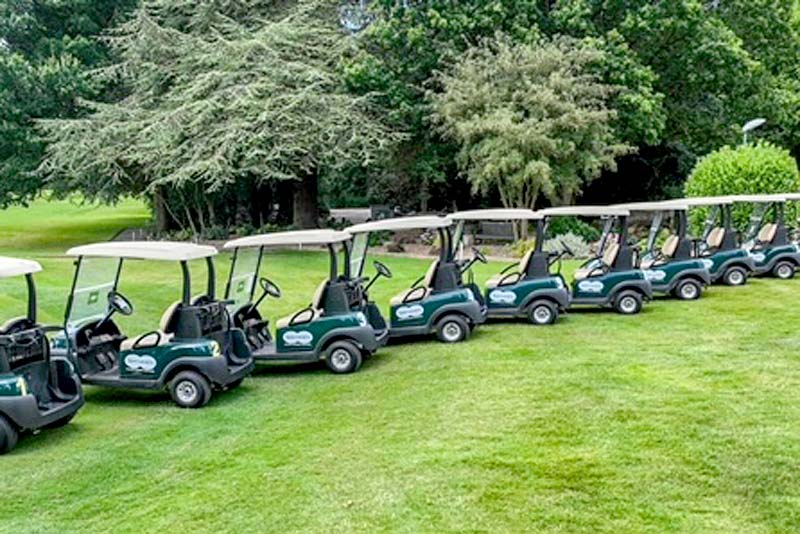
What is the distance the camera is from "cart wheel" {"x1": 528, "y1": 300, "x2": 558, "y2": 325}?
9.71 metres

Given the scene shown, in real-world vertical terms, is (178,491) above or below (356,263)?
below

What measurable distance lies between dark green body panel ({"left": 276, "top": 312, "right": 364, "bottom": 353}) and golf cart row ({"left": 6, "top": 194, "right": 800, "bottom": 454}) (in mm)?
12

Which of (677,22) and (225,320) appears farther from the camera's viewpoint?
(677,22)

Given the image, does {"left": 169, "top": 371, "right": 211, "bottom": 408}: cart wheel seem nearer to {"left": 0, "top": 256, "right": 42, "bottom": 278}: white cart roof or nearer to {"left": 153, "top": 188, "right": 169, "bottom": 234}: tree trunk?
{"left": 0, "top": 256, "right": 42, "bottom": 278}: white cart roof

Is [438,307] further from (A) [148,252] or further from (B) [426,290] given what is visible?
(A) [148,252]

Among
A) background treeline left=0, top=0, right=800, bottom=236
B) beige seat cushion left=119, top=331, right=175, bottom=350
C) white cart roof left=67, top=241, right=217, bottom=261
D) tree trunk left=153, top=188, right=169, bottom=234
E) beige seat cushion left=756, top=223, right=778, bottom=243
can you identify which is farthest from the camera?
tree trunk left=153, top=188, right=169, bottom=234

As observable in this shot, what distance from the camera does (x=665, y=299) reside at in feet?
36.7

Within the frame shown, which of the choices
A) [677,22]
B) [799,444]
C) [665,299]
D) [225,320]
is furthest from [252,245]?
[677,22]

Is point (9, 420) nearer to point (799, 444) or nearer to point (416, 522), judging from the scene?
point (416, 522)

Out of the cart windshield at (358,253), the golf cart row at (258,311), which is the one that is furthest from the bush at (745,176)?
the cart windshield at (358,253)

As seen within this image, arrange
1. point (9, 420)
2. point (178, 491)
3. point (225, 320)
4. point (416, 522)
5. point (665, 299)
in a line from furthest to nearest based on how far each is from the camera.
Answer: point (665, 299)
point (225, 320)
point (9, 420)
point (178, 491)
point (416, 522)

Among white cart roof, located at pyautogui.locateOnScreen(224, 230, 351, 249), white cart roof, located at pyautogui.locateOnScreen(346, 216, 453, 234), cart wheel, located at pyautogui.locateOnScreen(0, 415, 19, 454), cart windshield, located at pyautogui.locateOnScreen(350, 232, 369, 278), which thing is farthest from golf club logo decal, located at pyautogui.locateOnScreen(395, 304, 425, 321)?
cart wheel, located at pyautogui.locateOnScreen(0, 415, 19, 454)

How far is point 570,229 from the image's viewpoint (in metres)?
18.6

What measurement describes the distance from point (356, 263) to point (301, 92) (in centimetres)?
1039
